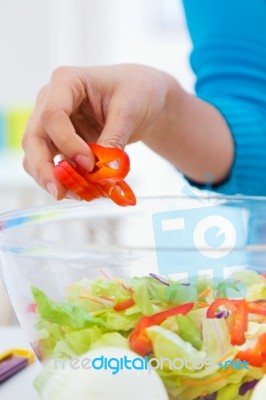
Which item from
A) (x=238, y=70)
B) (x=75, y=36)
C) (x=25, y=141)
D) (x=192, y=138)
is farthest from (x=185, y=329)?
(x=75, y=36)

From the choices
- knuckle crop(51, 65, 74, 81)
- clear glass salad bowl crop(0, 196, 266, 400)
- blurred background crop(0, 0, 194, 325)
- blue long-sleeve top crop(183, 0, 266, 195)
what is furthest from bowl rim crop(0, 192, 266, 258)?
blurred background crop(0, 0, 194, 325)

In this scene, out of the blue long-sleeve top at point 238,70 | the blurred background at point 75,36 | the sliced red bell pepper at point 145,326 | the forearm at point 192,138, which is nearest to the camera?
the sliced red bell pepper at point 145,326

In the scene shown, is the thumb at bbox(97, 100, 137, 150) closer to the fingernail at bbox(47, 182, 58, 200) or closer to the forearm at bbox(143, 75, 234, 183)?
the fingernail at bbox(47, 182, 58, 200)

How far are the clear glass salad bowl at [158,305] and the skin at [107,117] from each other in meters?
0.10

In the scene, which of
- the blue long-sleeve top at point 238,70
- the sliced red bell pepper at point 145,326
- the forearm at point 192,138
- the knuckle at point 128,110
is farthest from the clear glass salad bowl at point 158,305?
the blue long-sleeve top at point 238,70

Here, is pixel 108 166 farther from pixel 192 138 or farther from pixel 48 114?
pixel 192 138

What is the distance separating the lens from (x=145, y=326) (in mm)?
440

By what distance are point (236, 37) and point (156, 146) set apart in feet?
1.05

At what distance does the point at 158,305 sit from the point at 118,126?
0.80 ft

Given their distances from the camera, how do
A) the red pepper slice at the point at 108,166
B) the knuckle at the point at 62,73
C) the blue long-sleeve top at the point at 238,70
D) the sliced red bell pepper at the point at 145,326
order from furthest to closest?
1. the blue long-sleeve top at the point at 238,70
2. the knuckle at the point at 62,73
3. the red pepper slice at the point at 108,166
4. the sliced red bell pepper at the point at 145,326

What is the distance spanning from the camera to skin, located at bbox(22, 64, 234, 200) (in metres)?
0.59

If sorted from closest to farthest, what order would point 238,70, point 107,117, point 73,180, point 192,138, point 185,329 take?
point 185,329 → point 73,180 → point 107,117 → point 192,138 → point 238,70

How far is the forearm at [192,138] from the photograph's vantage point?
0.91 meters

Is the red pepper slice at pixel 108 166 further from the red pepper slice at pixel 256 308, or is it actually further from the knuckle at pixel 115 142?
the red pepper slice at pixel 256 308
